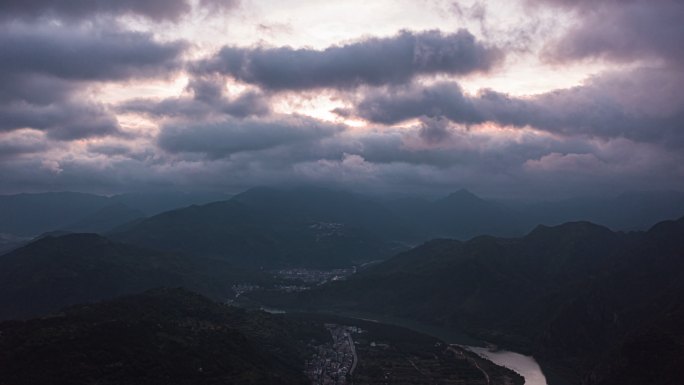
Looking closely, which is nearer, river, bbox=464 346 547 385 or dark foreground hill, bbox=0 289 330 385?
dark foreground hill, bbox=0 289 330 385

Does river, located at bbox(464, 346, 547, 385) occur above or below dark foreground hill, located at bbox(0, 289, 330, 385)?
below

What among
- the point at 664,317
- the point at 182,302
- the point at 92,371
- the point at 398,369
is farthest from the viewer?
the point at 182,302

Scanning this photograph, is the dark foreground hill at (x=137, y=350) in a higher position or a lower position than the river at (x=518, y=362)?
higher

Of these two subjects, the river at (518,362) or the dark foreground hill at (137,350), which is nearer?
the dark foreground hill at (137,350)

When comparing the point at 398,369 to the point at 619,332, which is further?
the point at 619,332

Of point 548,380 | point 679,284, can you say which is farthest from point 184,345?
point 679,284

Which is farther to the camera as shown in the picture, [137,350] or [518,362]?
[518,362]

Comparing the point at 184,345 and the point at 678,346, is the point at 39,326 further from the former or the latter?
the point at 678,346

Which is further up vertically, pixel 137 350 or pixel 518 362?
pixel 137 350
